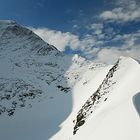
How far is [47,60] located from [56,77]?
1161 cm

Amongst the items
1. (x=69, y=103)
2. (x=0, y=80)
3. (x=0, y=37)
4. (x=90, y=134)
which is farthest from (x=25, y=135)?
(x=0, y=37)

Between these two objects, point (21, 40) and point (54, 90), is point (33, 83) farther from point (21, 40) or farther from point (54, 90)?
point (21, 40)

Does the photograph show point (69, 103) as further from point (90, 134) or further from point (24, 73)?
point (90, 134)

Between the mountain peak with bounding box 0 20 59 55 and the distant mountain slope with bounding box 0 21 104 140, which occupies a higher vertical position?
the mountain peak with bounding box 0 20 59 55

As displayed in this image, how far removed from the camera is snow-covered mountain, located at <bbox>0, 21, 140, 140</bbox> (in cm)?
3017

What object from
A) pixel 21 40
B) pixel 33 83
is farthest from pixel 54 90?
pixel 21 40

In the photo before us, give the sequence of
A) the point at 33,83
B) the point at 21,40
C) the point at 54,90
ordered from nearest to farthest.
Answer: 1. the point at 54,90
2. the point at 33,83
3. the point at 21,40

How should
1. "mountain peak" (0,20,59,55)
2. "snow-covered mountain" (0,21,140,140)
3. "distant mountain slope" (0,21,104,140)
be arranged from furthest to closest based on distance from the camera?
1. "mountain peak" (0,20,59,55)
2. "distant mountain slope" (0,21,104,140)
3. "snow-covered mountain" (0,21,140,140)

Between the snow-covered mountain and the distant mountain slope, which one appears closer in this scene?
the snow-covered mountain

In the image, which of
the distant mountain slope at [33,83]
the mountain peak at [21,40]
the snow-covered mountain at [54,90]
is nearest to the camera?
the snow-covered mountain at [54,90]

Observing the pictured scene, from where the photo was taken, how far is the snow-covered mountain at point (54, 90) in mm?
30172

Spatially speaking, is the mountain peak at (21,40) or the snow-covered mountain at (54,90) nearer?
the snow-covered mountain at (54,90)

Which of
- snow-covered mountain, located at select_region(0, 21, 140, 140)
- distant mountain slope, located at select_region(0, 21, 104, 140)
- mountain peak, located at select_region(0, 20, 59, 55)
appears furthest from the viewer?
mountain peak, located at select_region(0, 20, 59, 55)

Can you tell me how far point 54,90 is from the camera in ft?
234
